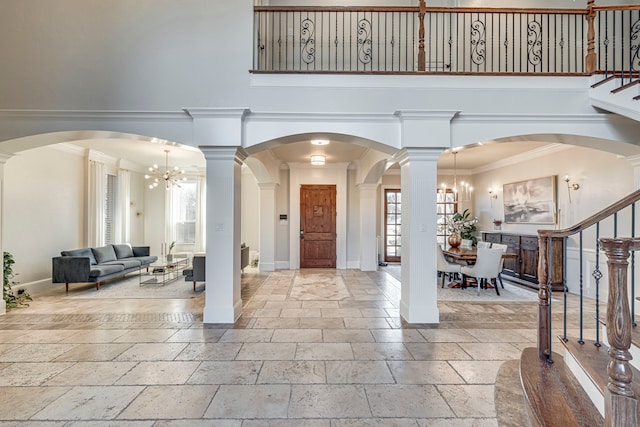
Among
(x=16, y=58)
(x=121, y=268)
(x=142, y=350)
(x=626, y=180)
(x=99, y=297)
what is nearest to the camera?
(x=142, y=350)

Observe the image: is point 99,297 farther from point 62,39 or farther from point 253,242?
point 253,242

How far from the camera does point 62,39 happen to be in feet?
12.8

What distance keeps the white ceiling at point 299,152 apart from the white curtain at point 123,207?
53cm

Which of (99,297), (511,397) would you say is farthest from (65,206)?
(511,397)

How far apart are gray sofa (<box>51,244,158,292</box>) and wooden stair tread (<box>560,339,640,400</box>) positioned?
23.0 ft

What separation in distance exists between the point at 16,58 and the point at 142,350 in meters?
3.95

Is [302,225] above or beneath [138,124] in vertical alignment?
beneath

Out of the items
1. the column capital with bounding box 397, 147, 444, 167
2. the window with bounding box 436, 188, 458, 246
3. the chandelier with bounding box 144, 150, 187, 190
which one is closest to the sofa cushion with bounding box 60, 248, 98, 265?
the chandelier with bounding box 144, 150, 187, 190

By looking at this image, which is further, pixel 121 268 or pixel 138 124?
pixel 121 268

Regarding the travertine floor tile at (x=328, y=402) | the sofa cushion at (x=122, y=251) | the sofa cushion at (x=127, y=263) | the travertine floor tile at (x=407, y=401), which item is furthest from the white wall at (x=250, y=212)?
the travertine floor tile at (x=407, y=401)

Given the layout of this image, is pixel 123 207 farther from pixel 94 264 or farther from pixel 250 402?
pixel 250 402

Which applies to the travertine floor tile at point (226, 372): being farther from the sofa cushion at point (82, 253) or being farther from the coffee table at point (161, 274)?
the sofa cushion at point (82, 253)

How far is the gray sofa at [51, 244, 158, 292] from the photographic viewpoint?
573cm

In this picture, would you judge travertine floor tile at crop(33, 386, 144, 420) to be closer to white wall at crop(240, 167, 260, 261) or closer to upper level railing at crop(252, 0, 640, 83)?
upper level railing at crop(252, 0, 640, 83)
